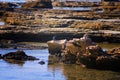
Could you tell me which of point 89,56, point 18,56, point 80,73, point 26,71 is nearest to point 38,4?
point 18,56

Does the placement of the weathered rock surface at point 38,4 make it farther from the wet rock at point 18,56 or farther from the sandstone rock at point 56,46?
the wet rock at point 18,56

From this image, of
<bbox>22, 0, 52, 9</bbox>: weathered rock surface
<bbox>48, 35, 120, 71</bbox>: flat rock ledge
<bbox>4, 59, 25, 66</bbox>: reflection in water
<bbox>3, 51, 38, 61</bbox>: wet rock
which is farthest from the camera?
<bbox>22, 0, 52, 9</bbox>: weathered rock surface

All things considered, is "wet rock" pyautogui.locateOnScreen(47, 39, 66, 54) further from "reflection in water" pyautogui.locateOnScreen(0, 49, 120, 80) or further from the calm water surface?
the calm water surface

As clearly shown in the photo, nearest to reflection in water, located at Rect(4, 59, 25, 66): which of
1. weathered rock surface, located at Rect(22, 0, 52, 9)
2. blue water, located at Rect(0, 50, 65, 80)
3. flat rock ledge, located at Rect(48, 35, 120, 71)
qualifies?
blue water, located at Rect(0, 50, 65, 80)

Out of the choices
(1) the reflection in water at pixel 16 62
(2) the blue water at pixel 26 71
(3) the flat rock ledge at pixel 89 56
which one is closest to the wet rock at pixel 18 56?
(1) the reflection in water at pixel 16 62

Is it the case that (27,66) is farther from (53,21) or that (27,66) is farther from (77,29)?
(53,21)

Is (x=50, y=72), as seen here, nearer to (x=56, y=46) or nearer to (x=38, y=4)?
(x=56, y=46)

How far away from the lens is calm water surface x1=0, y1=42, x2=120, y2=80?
24.5 meters

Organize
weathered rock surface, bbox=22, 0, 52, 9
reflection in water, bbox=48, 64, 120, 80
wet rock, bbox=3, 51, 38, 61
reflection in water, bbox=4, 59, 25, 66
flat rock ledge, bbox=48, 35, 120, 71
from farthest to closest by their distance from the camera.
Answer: weathered rock surface, bbox=22, 0, 52, 9 → wet rock, bbox=3, 51, 38, 61 → reflection in water, bbox=4, 59, 25, 66 → flat rock ledge, bbox=48, 35, 120, 71 → reflection in water, bbox=48, 64, 120, 80

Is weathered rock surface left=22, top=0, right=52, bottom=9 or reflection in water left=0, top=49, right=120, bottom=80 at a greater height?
reflection in water left=0, top=49, right=120, bottom=80

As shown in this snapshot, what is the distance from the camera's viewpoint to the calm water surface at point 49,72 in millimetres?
24453

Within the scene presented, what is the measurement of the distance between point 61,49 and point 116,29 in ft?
47.7

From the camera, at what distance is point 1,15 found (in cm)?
6706

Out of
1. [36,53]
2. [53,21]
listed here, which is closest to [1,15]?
[53,21]
